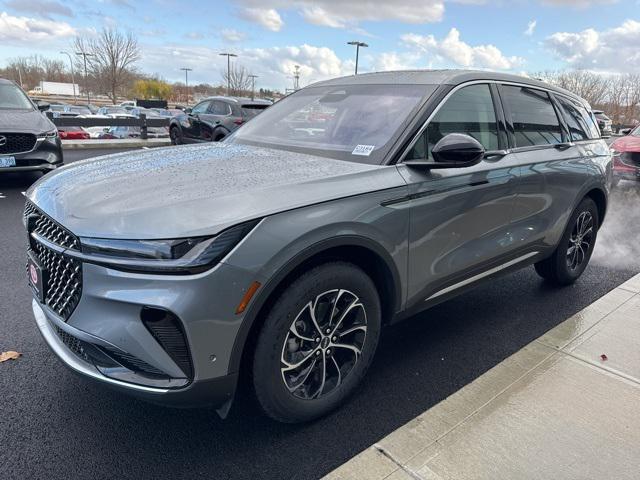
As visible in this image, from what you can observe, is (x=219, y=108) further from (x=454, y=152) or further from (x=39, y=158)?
(x=454, y=152)

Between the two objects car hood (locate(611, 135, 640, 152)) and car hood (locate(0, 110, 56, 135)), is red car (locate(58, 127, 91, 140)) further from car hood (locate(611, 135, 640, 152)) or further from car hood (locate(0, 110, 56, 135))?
car hood (locate(611, 135, 640, 152))

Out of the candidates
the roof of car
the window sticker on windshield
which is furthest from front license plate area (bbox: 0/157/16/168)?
the window sticker on windshield

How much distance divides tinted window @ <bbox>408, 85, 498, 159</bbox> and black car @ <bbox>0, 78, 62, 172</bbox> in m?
6.73

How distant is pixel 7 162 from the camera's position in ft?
23.6

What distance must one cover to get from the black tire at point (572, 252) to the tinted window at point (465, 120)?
1.43 m

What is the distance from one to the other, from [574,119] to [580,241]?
1.11 meters

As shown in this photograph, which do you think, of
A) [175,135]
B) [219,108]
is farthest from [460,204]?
[175,135]

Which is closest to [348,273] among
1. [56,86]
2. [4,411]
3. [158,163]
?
[158,163]

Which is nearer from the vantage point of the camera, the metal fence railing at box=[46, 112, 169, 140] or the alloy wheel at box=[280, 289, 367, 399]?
the alloy wheel at box=[280, 289, 367, 399]

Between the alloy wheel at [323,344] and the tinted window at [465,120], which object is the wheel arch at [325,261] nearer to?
the alloy wheel at [323,344]

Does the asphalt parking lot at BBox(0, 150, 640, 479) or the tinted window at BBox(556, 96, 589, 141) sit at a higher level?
the tinted window at BBox(556, 96, 589, 141)

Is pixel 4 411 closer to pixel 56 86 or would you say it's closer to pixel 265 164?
pixel 265 164

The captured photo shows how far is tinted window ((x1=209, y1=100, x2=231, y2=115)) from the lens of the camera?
12.7m

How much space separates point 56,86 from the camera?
272ft
